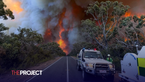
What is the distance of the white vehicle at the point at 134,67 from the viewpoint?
12.8 feet

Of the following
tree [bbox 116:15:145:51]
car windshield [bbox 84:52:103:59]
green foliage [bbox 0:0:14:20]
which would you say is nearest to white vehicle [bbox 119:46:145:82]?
car windshield [bbox 84:52:103:59]

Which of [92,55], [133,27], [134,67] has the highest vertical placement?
[133,27]

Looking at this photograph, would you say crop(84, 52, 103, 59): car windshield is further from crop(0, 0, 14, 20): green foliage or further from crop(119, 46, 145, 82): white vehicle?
crop(0, 0, 14, 20): green foliage

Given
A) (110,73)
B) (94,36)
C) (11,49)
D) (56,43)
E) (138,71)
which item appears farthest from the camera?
(56,43)

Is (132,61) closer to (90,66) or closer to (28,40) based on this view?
(90,66)

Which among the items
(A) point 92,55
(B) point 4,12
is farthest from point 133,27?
(B) point 4,12

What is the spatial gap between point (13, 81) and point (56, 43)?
6778 cm

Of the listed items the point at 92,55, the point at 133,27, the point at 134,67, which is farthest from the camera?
the point at 133,27

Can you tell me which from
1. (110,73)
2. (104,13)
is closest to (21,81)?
(110,73)

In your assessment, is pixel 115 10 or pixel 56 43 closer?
pixel 115 10

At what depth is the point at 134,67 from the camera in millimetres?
4426

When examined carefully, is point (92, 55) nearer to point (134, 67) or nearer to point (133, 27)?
point (134, 67)

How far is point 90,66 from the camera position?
21.1ft

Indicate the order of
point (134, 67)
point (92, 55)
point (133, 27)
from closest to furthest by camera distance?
point (134, 67), point (92, 55), point (133, 27)
